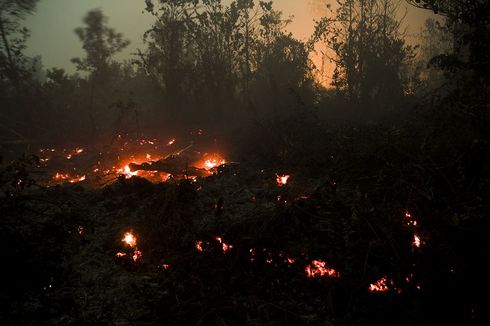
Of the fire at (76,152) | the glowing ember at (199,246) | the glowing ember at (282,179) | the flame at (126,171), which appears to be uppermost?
the glowing ember at (282,179)

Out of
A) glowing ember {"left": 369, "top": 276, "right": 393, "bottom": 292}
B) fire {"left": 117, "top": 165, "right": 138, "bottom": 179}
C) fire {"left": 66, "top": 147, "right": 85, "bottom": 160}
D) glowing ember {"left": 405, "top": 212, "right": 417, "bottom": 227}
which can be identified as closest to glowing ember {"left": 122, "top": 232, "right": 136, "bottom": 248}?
glowing ember {"left": 369, "top": 276, "right": 393, "bottom": 292}

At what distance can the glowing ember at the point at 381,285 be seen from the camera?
4463mm

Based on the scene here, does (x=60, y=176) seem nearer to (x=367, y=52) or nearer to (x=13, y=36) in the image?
(x=13, y=36)

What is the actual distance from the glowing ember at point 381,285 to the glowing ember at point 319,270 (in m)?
0.50

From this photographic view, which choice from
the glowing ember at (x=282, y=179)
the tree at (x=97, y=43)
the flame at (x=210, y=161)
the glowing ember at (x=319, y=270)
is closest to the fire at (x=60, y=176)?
the flame at (x=210, y=161)

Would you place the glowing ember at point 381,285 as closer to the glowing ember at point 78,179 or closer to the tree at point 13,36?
the glowing ember at point 78,179

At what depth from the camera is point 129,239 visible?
22.0ft

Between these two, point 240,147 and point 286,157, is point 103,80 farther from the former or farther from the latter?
point 286,157

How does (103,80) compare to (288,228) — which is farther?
(103,80)

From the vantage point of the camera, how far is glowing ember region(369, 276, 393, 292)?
4463mm

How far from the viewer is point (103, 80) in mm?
28219

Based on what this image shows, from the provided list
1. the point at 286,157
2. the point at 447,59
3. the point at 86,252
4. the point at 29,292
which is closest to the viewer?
the point at 29,292

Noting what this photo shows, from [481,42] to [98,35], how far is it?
88.3ft

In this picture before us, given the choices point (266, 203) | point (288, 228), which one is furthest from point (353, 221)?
point (266, 203)
